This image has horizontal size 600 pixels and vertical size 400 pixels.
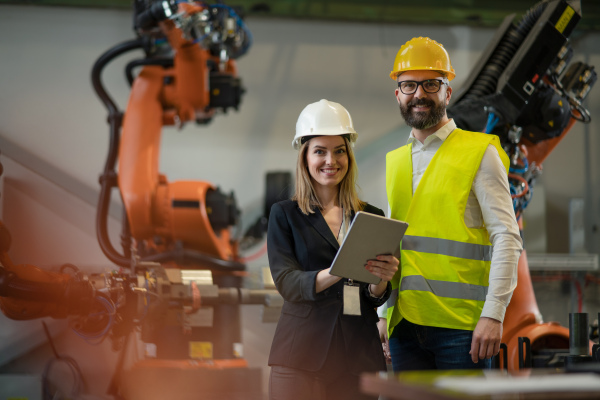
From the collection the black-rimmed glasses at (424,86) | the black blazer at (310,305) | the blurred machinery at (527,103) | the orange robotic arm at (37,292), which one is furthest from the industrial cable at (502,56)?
the orange robotic arm at (37,292)

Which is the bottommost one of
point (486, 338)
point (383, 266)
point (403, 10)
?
point (486, 338)

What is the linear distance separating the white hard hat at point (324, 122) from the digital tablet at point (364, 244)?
439 mm

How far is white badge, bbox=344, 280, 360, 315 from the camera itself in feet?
6.72

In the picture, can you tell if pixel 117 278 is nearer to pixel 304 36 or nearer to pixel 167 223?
pixel 167 223

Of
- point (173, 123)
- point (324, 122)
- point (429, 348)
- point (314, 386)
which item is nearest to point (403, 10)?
point (173, 123)

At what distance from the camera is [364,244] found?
1.96 meters

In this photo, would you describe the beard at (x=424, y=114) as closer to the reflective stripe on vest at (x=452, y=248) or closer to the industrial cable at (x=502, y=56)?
the reflective stripe on vest at (x=452, y=248)

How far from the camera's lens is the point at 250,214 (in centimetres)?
695

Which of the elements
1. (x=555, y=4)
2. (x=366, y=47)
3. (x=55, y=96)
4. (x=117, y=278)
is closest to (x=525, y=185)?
(x=555, y=4)

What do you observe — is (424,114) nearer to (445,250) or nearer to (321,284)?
(445,250)

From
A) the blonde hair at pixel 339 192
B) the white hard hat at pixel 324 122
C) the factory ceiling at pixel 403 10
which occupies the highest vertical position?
the factory ceiling at pixel 403 10

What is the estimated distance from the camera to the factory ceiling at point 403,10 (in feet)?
23.4

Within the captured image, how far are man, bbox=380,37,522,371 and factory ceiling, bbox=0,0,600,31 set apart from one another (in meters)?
4.99

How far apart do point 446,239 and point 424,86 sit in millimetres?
562
